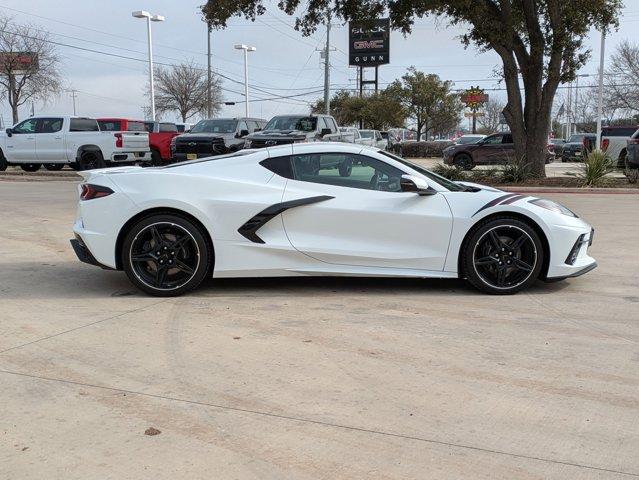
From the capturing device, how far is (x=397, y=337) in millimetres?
4652

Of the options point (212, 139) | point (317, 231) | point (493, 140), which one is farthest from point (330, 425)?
point (493, 140)

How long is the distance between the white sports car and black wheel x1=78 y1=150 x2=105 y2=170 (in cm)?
1522

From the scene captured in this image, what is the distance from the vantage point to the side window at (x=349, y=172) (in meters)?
5.84

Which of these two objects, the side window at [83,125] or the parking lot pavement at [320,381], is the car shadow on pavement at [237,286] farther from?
the side window at [83,125]

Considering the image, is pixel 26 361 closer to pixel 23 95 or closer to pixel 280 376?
pixel 280 376

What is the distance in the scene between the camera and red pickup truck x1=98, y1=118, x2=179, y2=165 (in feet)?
75.8

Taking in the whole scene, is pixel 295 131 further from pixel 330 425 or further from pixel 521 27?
pixel 330 425

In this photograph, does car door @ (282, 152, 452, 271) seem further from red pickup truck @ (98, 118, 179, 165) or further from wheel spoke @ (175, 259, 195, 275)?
red pickup truck @ (98, 118, 179, 165)

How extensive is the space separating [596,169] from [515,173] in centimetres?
209

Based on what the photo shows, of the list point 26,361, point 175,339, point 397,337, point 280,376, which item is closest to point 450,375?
point 397,337

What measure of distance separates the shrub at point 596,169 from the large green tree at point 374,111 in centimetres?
3719

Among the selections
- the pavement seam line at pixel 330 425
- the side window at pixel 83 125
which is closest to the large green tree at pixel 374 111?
the side window at pixel 83 125

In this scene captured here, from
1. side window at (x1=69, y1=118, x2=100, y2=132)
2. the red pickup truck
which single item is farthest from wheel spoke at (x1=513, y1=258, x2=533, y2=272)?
the red pickup truck

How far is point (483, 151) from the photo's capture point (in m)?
25.9
